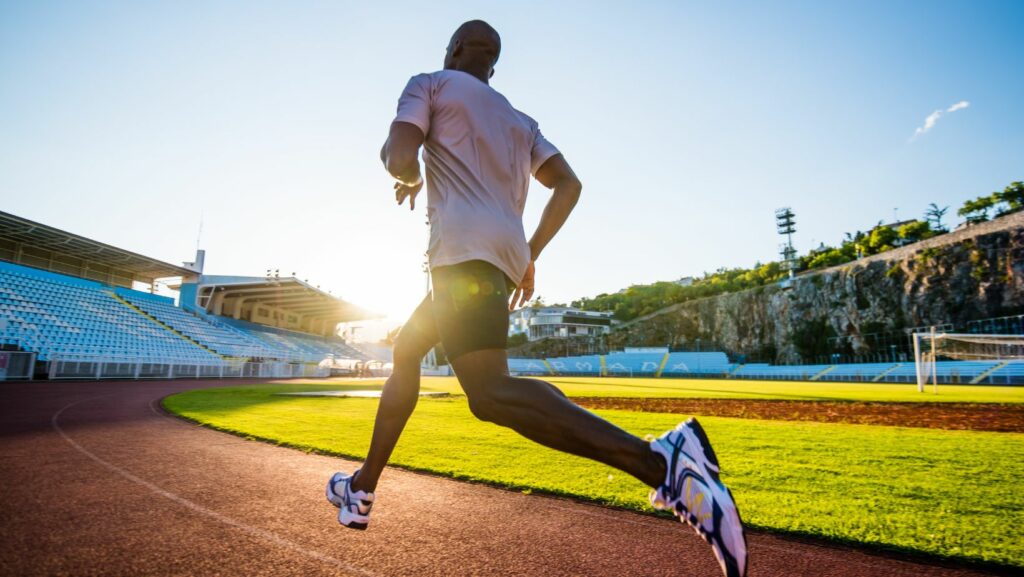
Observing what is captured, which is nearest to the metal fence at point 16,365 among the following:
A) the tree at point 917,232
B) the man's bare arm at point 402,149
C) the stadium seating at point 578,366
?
the man's bare arm at point 402,149

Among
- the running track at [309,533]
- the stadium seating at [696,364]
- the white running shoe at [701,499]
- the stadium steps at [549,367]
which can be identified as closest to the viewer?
the white running shoe at [701,499]

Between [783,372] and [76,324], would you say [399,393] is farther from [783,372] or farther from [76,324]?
[783,372]

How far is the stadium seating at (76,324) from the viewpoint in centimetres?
1936

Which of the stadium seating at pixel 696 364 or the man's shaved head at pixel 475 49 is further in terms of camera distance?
the stadium seating at pixel 696 364

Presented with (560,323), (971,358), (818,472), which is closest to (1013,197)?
(971,358)

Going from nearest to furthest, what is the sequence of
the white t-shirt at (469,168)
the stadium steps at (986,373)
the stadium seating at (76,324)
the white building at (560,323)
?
1. the white t-shirt at (469,168)
2. the stadium seating at (76,324)
3. the stadium steps at (986,373)
4. the white building at (560,323)

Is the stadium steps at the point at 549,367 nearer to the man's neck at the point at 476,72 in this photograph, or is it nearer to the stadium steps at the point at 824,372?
the stadium steps at the point at 824,372

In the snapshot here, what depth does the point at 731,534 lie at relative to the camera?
1.38 meters

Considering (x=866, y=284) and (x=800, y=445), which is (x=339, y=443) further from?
(x=866, y=284)

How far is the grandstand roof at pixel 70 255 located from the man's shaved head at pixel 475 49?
31354mm

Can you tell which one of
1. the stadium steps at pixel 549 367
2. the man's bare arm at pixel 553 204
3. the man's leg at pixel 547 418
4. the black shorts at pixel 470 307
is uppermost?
the man's bare arm at pixel 553 204

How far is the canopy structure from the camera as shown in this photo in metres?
36.3

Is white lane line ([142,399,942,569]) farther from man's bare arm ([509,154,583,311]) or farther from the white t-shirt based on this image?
the white t-shirt

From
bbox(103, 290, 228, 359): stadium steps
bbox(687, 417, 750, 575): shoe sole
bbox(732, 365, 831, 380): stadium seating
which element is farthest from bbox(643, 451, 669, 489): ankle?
bbox(732, 365, 831, 380): stadium seating
